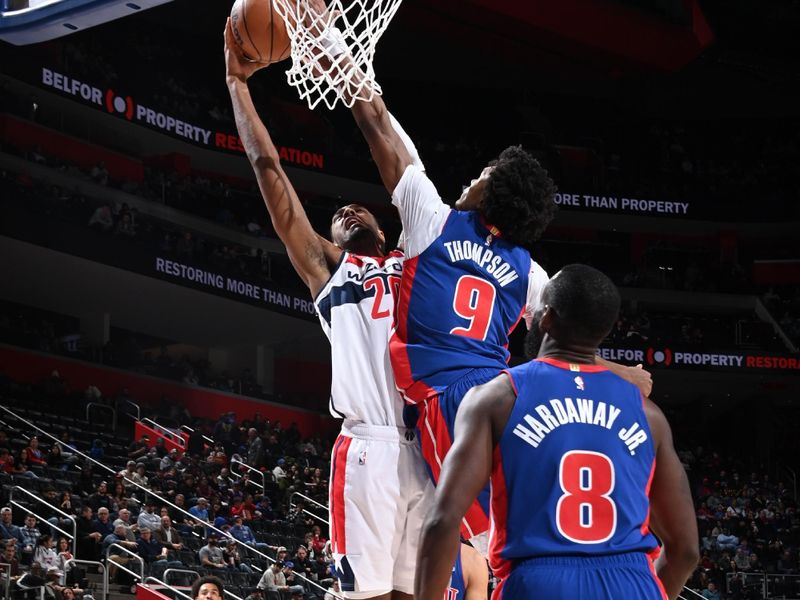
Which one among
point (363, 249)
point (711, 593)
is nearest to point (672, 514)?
point (363, 249)

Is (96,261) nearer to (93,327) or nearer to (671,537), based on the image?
(93,327)

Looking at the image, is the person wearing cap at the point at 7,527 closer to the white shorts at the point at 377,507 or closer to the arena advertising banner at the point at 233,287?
the white shorts at the point at 377,507

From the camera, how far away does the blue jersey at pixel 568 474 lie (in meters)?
2.58

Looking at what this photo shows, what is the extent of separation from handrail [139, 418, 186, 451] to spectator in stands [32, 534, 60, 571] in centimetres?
733

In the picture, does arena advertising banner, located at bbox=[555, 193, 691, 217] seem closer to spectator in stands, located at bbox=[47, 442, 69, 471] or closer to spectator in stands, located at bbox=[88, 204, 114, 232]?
spectator in stands, located at bbox=[88, 204, 114, 232]

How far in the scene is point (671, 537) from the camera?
2.77m

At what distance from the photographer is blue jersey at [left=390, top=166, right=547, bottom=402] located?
142 inches

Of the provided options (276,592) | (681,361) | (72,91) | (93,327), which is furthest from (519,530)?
(681,361)

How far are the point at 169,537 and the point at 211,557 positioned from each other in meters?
0.53

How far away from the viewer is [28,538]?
1051 centimetres

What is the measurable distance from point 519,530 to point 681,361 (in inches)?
893

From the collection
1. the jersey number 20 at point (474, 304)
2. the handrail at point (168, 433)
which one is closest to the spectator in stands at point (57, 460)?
the handrail at point (168, 433)

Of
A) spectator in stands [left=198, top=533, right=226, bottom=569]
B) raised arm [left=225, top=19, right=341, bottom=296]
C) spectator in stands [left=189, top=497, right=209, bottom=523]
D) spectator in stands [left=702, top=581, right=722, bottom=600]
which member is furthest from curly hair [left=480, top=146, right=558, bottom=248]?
spectator in stands [left=702, top=581, right=722, bottom=600]

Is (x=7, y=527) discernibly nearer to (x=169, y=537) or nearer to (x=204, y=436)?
(x=169, y=537)
